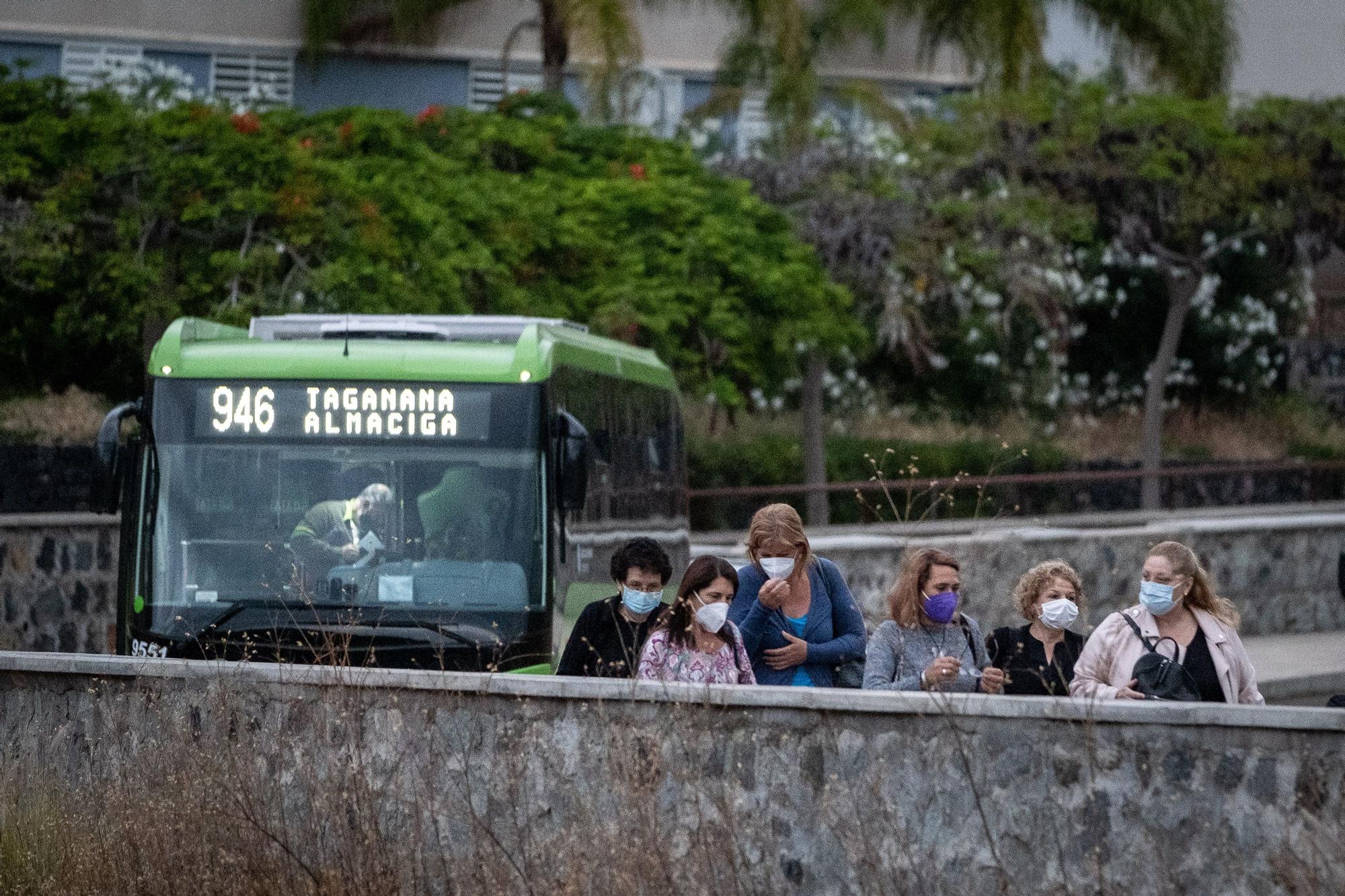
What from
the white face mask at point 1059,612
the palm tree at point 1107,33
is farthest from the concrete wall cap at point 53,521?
the palm tree at point 1107,33

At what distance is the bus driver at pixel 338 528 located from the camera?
36.1 ft

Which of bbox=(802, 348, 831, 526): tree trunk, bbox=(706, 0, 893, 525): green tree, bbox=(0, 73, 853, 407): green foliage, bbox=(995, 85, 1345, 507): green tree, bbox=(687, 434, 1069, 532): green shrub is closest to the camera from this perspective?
bbox=(0, 73, 853, 407): green foliage

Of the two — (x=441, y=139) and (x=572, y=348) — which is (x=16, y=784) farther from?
(x=441, y=139)

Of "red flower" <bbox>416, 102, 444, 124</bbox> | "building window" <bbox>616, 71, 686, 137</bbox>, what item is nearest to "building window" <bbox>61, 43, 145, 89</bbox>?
"building window" <bbox>616, 71, 686, 137</bbox>

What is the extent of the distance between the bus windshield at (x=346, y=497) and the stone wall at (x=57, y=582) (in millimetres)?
6981

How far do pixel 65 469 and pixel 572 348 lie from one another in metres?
12.3

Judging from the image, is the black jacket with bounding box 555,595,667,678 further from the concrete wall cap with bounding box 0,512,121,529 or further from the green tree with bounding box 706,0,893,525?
the green tree with bounding box 706,0,893,525

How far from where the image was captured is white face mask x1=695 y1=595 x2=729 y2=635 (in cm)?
802

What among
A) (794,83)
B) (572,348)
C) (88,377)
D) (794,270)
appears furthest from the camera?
(794,83)

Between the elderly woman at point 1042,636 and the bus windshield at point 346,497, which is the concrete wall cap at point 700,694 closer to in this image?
the elderly woman at point 1042,636

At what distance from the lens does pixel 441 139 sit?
88.5ft

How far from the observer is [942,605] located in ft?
26.6

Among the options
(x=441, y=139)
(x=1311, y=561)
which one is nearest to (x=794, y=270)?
(x=441, y=139)

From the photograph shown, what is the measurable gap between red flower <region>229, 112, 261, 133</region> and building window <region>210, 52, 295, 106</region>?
14.1 metres
